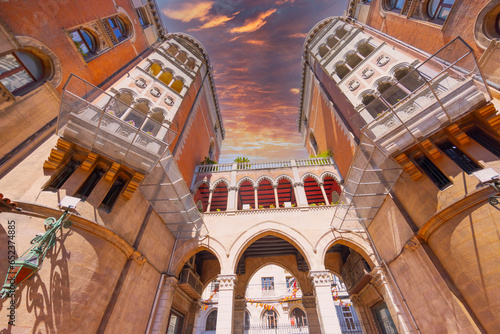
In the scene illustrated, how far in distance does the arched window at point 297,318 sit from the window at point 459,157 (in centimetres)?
2633

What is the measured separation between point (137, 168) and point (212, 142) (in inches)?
648

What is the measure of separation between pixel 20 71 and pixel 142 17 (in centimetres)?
1312

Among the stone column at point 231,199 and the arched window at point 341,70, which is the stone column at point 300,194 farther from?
the arched window at point 341,70

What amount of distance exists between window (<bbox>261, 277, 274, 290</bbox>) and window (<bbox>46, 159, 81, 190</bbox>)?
27.0m

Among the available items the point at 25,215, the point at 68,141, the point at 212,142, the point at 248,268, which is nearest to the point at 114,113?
the point at 68,141

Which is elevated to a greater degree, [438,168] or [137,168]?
[137,168]

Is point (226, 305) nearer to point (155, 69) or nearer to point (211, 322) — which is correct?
point (155, 69)

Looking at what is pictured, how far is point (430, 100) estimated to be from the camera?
23.9 feet

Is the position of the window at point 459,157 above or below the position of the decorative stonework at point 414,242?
above

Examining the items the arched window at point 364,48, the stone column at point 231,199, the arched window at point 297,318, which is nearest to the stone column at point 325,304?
the stone column at point 231,199

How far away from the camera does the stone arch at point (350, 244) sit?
35.9ft

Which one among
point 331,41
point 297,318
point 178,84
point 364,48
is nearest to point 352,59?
point 364,48

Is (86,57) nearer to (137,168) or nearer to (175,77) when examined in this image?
(175,77)

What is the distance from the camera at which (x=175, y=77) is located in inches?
599
